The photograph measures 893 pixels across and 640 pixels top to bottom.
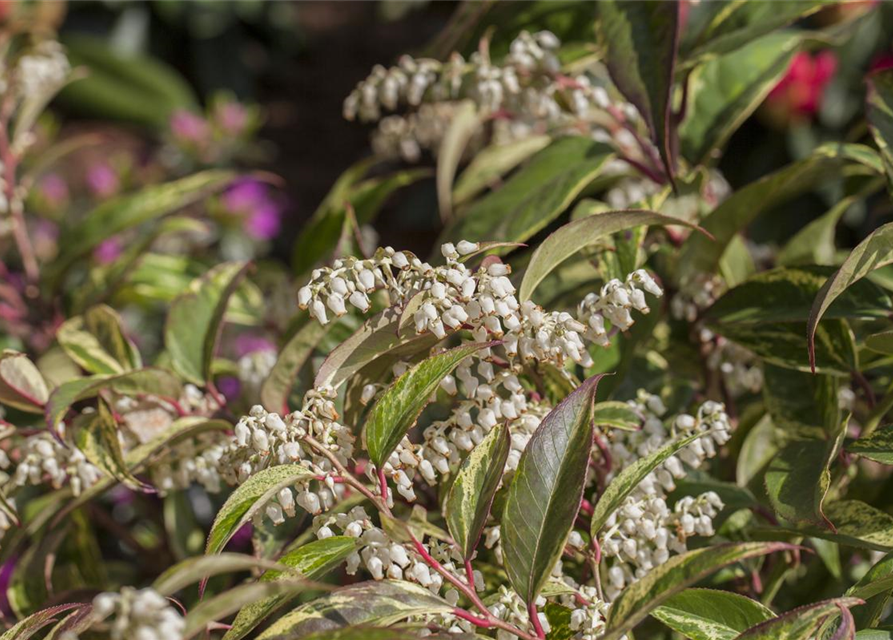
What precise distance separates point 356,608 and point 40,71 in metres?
0.85

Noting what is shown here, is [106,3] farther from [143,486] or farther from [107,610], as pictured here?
[107,610]

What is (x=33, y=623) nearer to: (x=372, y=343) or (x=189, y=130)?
(x=372, y=343)

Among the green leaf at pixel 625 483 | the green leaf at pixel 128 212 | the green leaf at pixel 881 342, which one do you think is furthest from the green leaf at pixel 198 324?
the green leaf at pixel 881 342

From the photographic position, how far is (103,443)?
748mm

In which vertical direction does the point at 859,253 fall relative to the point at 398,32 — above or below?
above

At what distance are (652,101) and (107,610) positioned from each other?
0.53 metres

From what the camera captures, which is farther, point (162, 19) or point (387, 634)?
point (162, 19)

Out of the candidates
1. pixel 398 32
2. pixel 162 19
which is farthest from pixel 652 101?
pixel 162 19

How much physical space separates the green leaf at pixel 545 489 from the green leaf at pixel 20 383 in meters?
0.40

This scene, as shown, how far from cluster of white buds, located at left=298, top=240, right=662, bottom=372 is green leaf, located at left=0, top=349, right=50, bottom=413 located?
0.29m

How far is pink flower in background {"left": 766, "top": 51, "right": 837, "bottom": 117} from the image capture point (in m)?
1.95

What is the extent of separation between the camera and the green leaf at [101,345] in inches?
34.3

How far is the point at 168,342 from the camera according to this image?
87cm

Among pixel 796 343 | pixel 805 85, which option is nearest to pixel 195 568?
pixel 796 343
